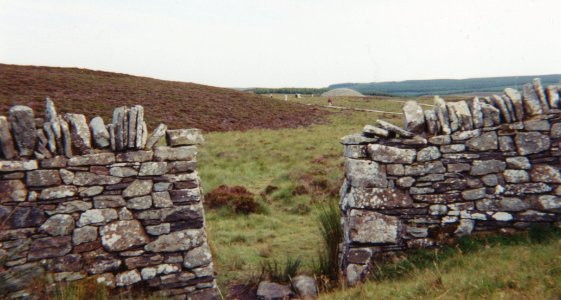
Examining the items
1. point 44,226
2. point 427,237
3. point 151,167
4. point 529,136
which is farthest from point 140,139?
point 529,136

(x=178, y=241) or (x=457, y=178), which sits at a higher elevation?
(x=457, y=178)

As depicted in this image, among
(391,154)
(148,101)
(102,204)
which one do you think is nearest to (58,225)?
(102,204)

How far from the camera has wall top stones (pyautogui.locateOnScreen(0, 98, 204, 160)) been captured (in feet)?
14.9

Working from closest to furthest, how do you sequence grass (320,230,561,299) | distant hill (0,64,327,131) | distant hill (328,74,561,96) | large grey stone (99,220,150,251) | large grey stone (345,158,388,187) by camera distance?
grass (320,230,561,299) → large grey stone (99,220,150,251) → large grey stone (345,158,388,187) → distant hill (0,64,327,131) → distant hill (328,74,561,96)

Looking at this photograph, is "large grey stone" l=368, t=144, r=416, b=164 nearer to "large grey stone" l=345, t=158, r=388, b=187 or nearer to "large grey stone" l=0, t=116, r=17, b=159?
"large grey stone" l=345, t=158, r=388, b=187

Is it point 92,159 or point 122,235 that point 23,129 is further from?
point 122,235

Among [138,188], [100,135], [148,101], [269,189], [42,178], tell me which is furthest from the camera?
[148,101]

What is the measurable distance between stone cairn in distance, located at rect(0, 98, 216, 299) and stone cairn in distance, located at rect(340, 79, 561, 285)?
2.20m

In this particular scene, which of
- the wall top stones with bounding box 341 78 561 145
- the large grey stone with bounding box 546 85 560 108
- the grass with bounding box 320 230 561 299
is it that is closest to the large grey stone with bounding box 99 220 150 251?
the grass with bounding box 320 230 561 299

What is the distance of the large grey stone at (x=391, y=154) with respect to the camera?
546 cm

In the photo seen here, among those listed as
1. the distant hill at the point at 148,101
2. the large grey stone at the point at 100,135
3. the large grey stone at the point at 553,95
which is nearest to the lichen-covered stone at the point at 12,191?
the large grey stone at the point at 100,135

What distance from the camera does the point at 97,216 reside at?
15.9 ft

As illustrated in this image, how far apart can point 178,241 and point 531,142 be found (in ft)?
15.6

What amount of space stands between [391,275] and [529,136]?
8.48 feet
